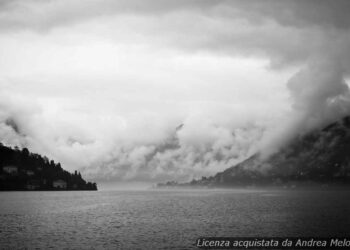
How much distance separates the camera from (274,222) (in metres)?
121

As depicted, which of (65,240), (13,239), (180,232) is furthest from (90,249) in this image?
(180,232)

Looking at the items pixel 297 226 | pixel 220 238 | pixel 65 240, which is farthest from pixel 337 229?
pixel 65 240

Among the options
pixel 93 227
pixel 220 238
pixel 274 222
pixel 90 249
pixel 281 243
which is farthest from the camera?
pixel 274 222

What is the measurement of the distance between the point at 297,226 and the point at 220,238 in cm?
3244

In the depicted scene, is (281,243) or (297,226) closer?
(281,243)

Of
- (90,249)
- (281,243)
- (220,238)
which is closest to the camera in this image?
(90,249)

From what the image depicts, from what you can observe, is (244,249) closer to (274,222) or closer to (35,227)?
(274,222)

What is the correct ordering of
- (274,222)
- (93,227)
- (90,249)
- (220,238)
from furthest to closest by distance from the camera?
(274,222), (93,227), (220,238), (90,249)

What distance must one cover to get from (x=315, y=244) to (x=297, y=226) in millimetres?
28631

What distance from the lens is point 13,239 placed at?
87.1m

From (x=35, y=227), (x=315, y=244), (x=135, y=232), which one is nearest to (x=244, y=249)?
(x=315, y=244)

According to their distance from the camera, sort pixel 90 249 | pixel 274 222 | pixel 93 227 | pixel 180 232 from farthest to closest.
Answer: pixel 274 222
pixel 93 227
pixel 180 232
pixel 90 249

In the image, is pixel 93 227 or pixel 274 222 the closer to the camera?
pixel 93 227

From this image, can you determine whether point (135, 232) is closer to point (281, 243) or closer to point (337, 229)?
point (281, 243)
